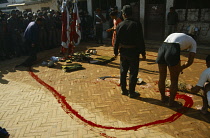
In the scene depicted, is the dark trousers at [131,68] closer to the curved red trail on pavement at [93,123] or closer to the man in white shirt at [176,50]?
the man in white shirt at [176,50]

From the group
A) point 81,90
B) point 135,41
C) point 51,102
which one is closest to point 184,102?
point 135,41

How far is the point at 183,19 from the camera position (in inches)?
421

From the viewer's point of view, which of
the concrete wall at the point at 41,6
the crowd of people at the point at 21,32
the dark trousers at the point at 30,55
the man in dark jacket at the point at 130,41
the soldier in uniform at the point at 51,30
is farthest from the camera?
the concrete wall at the point at 41,6

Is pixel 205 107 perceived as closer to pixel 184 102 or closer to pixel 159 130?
pixel 184 102

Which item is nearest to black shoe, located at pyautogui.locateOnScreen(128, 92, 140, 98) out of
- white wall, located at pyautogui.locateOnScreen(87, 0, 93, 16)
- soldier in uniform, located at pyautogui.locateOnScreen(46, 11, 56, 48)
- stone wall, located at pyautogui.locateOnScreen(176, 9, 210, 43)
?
stone wall, located at pyautogui.locateOnScreen(176, 9, 210, 43)

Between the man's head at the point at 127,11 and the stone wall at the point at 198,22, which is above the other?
the man's head at the point at 127,11

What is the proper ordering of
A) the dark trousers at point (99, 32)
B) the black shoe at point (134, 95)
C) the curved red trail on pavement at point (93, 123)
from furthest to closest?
1. the dark trousers at point (99, 32)
2. the black shoe at point (134, 95)
3. the curved red trail on pavement at point (93, 123)

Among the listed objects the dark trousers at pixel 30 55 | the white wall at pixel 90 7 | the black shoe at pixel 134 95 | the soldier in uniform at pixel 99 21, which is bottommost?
the black shoe at pixel 134 95

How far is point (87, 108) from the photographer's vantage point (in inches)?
177

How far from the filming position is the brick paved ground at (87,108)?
3660 millimetres

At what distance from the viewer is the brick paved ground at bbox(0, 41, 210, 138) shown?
366cm

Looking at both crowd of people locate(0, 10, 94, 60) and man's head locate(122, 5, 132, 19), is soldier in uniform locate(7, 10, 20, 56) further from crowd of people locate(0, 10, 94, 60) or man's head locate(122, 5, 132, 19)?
man's head locate(122, 5, 132, 19)

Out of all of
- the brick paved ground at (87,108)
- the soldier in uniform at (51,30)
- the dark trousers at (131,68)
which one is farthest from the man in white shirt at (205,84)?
the soldier in uniform at (51,30)

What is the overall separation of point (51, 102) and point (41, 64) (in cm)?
379
